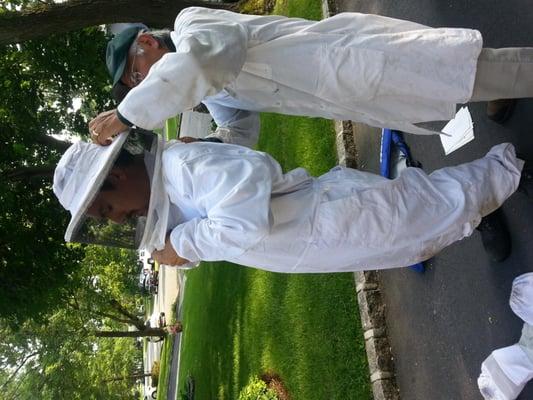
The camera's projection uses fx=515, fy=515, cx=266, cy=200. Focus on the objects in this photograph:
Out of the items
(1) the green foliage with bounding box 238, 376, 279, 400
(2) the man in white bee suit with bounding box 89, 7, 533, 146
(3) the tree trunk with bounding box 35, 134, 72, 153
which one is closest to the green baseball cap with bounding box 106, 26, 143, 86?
(2) the man in white bee suit with bounding box 89, 7, 533, 146

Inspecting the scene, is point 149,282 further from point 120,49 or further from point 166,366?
point 120,49

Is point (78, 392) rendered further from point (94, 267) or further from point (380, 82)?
point (380, 82)

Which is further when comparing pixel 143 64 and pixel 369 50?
pixel 143 64

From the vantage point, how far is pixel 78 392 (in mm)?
17344

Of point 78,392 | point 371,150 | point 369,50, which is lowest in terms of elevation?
point 78,392

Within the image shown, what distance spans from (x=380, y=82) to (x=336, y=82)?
272mm

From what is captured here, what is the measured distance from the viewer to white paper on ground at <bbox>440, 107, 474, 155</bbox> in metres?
4.73

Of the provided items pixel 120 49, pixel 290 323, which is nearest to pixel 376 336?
pixel 290 323


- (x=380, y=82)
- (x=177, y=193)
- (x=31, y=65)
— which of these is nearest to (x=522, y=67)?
(x=380, y=82)

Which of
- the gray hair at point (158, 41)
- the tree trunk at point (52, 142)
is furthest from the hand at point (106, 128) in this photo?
the tree trunk at point (52, 142)

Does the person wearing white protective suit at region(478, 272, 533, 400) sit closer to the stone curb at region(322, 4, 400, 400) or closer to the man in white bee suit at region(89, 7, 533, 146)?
the man in white bee suit at region(89, 7, 533, 146)

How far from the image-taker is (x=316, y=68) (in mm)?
3209

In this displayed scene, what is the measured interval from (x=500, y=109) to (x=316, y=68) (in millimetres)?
1882

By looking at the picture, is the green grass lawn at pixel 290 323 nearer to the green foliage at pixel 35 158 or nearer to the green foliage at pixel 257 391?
the green foliage at pixel 257 391
